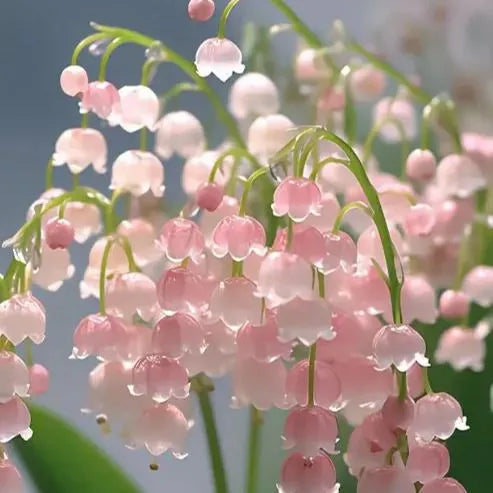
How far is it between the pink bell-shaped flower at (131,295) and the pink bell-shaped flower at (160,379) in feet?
0.15

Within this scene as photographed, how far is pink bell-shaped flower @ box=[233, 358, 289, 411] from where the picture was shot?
57 centimetres

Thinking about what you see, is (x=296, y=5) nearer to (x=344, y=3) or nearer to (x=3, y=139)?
(x=344, y=3)

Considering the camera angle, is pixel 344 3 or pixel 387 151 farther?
pixel 344 3

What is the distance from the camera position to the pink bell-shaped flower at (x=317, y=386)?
53 cm

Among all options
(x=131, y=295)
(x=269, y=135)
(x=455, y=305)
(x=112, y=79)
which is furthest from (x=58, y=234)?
(x=112, y=79)

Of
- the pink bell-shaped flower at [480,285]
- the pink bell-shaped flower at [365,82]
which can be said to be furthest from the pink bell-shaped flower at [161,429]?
the pink bell-shaped flower at [365,82]

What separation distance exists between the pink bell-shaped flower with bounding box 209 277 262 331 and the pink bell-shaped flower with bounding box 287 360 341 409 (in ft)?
0.11

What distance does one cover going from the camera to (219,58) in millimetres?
542

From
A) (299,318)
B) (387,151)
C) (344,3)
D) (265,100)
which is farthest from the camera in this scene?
(344,3)

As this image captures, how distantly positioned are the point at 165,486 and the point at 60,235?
47 centimetres

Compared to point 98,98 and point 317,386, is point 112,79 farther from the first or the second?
point 317,386

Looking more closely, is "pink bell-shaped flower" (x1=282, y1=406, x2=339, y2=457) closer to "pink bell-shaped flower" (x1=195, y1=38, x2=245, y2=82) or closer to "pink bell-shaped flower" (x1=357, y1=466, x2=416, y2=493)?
"pink bell-shaped flower" (x1=357, y1=466, x2=416, y2=493)

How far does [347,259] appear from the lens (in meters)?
0.53

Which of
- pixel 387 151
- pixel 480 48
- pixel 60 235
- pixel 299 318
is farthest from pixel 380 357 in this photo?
pixel 480 48
